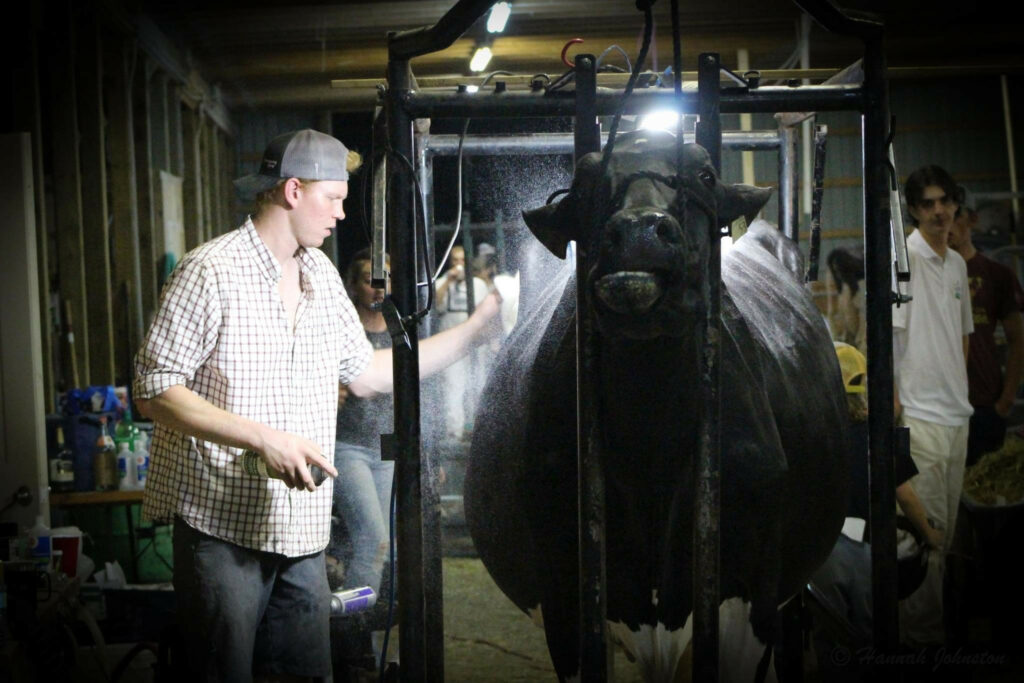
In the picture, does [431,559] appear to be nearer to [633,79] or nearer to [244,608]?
[244,608]

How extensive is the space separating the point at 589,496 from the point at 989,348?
153 inches

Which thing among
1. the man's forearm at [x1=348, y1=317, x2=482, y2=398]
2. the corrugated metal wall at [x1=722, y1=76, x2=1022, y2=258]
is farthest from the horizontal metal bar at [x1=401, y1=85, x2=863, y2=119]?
the corrugated metal wall at [x1=722, y1=76, x2=1022, y2=258]

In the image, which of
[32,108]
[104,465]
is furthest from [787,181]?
[32,108]

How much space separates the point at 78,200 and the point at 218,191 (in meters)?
4.26

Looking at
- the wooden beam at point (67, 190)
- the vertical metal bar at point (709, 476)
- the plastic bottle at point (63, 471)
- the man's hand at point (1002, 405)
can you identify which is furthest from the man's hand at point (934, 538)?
the wooden beam at point (67, 190)

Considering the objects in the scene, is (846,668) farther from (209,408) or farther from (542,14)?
(542,14)

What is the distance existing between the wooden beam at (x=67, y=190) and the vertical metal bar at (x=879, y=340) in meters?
5.43

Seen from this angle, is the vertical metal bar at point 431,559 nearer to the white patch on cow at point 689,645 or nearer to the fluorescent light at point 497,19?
the white patch on cow at point 689,645

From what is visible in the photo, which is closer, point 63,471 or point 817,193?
point 817,193

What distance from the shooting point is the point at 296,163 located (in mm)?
2703

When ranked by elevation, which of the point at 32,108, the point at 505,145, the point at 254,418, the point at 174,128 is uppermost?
Answer: the point at 174,128

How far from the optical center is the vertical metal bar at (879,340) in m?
1.91

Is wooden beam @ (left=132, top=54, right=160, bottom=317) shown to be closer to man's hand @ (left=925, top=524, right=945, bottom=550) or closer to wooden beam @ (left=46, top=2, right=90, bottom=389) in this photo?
wooden beam @ (left=46, top=2, right=90, bottom=389)

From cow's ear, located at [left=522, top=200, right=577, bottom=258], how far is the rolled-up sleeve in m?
1.01
